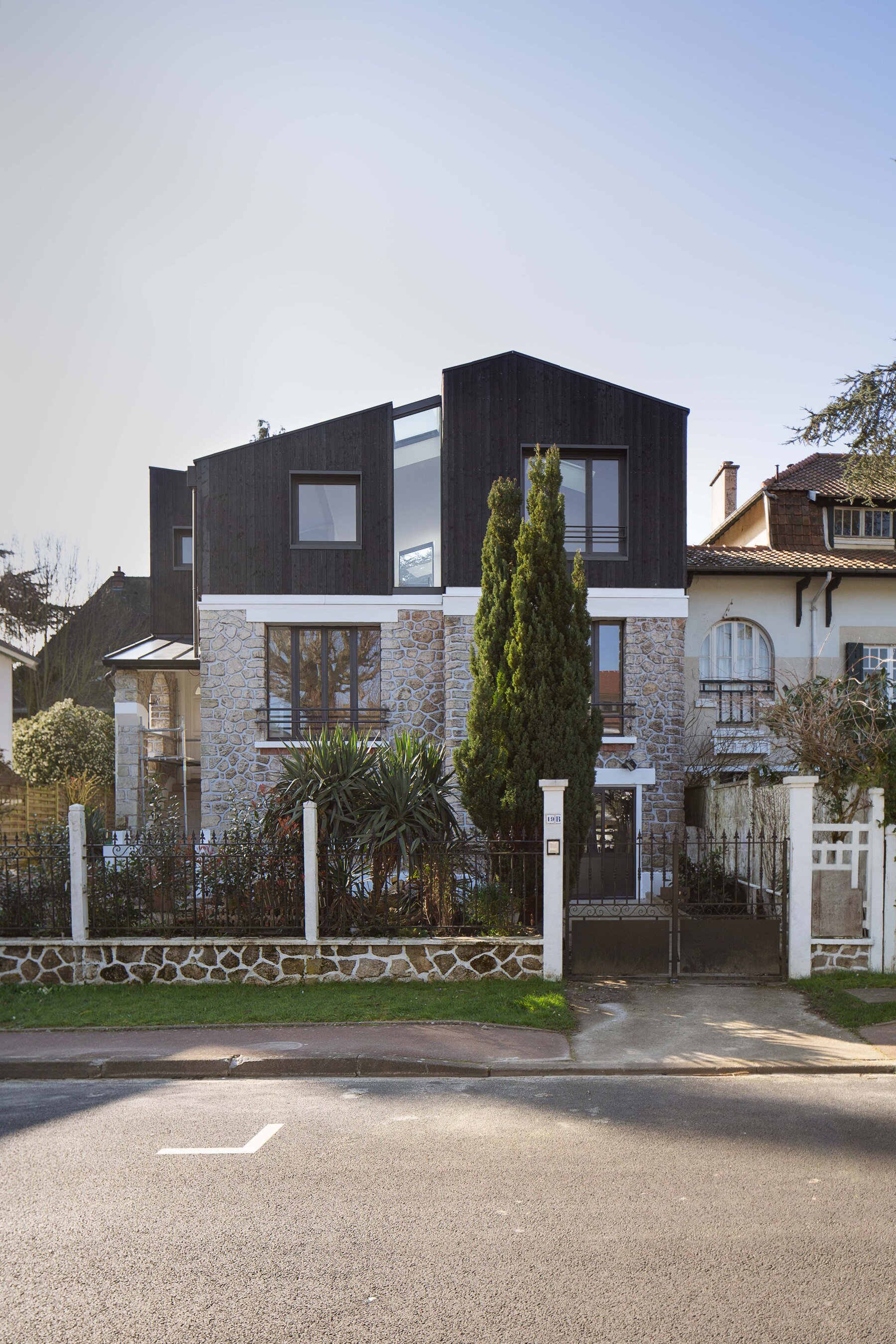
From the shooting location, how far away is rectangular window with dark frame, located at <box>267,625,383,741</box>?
17797 millimetres

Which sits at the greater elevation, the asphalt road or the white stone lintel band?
the white stone lintel band

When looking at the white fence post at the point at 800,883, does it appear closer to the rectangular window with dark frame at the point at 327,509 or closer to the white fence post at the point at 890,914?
the white fence post at the point at 890,914

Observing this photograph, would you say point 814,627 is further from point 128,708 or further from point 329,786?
point 128,708

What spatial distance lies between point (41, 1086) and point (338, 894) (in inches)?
152

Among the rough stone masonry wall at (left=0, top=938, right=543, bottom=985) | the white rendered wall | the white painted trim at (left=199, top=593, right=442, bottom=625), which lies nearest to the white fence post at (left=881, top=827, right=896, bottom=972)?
the rough stone masonry wall at (left=0, top=938, right=543, bottom=985)

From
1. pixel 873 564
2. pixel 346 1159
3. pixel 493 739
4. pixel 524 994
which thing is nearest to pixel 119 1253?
pixel 346 1159

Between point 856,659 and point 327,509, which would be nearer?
point 327,509

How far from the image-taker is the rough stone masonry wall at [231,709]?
57.5 feet

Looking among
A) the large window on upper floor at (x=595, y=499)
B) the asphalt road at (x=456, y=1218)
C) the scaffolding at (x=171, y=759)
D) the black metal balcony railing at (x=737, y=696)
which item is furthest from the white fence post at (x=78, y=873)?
the black metal balcony railing at (x=737, y=696)

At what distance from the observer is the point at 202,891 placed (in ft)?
37.5

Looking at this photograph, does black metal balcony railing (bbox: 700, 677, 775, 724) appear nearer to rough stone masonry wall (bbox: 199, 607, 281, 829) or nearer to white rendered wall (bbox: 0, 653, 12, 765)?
rough stone masonry wall (bbox: 199, 607, 281, 829)

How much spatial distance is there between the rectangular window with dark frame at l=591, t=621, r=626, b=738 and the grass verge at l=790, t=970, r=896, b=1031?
23.8 feet

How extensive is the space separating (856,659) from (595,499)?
6.20 metres

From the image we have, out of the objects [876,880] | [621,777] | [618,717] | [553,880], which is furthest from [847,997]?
[618,717]
